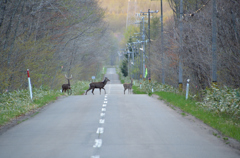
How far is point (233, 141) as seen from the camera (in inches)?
368

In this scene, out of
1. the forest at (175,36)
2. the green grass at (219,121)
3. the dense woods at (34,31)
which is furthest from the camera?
the dense woods at (34,31)

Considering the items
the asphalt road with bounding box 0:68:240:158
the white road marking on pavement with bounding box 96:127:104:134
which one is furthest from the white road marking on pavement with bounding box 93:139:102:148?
the white road marking on pavement with bounding box 96:127:104:134

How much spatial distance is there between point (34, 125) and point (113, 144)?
440cm

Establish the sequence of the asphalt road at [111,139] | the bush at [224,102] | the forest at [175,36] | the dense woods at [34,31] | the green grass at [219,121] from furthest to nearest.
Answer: the dense woods at [34,31]
the forest at [175,36]
the bush at [224,102]
the green grass at [219,121]
the asphalt road at [111,139]

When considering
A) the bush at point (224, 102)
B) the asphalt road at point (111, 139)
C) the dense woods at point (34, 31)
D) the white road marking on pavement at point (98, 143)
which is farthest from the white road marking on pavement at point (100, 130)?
the dense woods at point (34, 31)

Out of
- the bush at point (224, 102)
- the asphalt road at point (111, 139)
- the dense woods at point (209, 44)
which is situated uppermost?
the dense woods at point (209, 44)

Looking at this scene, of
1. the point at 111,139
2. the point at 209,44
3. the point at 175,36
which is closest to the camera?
the point at 111,139

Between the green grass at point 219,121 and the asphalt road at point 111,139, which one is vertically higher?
the green grass at point 219,121

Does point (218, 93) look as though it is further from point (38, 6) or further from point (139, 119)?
point (38, 6)

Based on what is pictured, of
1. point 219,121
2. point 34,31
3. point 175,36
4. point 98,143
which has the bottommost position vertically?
point 98,143

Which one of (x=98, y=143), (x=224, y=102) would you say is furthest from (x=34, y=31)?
(x=98, y=143)

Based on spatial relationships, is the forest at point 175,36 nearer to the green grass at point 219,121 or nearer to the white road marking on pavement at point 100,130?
the green grass at point 219,121

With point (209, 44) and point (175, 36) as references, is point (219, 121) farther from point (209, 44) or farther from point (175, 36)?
point (175, 36)

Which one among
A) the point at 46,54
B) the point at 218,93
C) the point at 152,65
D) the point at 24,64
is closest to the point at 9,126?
the point at 218,93
